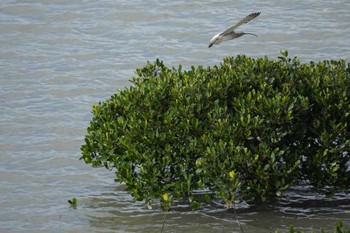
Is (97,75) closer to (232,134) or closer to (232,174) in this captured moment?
(232,134)

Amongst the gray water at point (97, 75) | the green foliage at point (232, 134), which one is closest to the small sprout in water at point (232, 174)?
the green foliage at point (232, 134)

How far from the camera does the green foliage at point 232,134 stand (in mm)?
8508

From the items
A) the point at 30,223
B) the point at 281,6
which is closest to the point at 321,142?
the point at 30,223

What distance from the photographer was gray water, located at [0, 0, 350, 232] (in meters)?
9.30

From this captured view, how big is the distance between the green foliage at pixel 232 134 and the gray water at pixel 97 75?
0.56 meters

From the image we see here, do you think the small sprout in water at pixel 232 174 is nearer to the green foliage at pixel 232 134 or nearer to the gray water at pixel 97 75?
the green foliage at pixel 232 134

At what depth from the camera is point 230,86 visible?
9.01m

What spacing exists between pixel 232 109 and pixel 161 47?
7213mm

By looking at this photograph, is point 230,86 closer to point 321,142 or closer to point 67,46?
point 321,142

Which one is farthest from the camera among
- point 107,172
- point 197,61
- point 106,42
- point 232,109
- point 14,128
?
point 106,42

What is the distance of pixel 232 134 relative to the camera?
335 inches

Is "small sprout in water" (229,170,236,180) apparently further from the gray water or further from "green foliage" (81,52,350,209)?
the gray water

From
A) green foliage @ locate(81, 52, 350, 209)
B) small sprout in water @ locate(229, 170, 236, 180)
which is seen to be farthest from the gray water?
small sprout in water @ locate(229, 170, 236, 180)

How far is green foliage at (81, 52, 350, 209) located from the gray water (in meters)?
0.56
